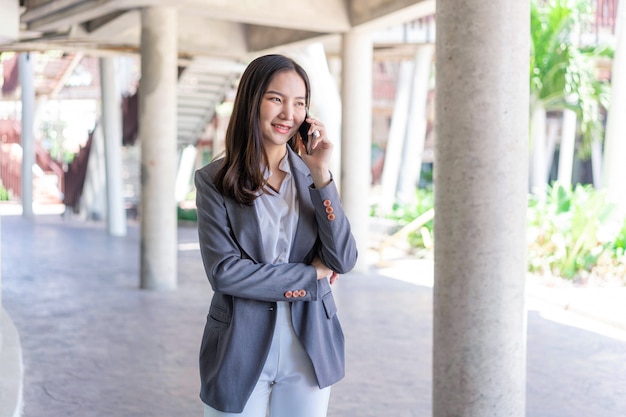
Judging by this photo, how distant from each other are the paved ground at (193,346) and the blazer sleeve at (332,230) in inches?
129

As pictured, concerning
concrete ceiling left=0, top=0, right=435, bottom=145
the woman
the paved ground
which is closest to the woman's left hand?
the woman

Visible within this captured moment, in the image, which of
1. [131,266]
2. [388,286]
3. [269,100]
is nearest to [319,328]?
[269,100]

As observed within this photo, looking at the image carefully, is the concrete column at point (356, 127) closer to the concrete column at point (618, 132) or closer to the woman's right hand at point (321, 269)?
the concrete column at point (618, 132)

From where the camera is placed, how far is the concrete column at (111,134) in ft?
59.2

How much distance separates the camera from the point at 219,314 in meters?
2.58

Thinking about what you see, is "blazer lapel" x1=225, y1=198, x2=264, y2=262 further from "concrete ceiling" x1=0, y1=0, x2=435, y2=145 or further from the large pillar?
the large pillar

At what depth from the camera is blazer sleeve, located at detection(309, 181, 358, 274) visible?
252 centimetres

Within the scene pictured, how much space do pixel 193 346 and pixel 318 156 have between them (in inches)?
215

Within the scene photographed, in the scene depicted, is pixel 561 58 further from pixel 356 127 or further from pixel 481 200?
pixel 481 200

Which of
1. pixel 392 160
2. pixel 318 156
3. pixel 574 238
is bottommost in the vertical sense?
pixel 574 238

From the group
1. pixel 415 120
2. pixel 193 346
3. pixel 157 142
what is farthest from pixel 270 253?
pixel 415 120

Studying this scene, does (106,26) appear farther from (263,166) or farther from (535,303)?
(263,166)

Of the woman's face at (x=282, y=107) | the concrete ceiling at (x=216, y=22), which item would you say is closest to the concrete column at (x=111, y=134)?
the concrete ceiling at (x=216, y=22)

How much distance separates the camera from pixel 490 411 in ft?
14.0
